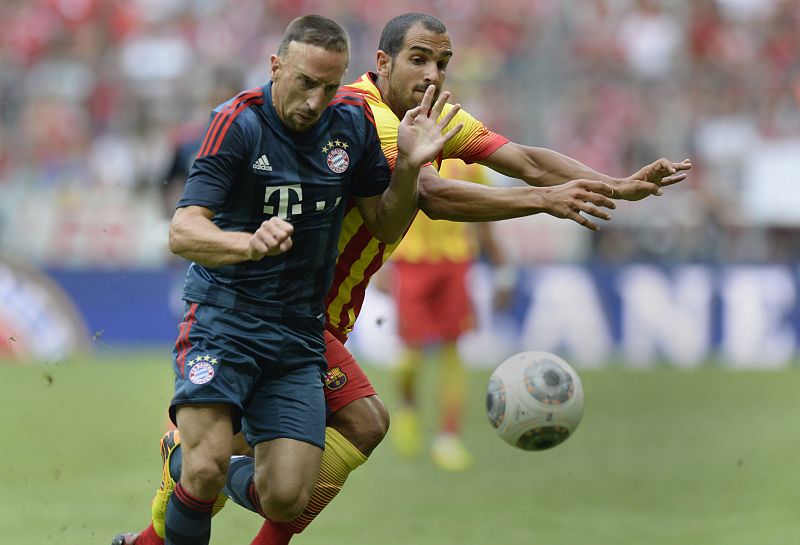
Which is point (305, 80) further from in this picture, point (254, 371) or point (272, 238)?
point (254, 371)

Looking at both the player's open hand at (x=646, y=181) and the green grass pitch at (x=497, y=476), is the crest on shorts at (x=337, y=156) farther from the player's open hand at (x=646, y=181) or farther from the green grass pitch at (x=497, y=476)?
the green grass pitch at (x=497, y=476)

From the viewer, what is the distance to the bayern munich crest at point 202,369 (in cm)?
546

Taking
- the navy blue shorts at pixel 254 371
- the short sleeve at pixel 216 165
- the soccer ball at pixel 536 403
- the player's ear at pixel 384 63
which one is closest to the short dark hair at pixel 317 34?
the short sleeve at pixel 216 165

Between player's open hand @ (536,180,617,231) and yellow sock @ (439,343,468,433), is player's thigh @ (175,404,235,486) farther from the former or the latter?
yellow sock @ (439,343,468,433)

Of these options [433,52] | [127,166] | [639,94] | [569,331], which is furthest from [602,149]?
[433,52]

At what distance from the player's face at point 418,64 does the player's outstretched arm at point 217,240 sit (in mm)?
1304

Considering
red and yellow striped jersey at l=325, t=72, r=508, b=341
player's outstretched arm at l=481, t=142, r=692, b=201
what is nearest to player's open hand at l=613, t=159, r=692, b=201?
player's outstretched arm at l=481, t=142, r=692, b=201

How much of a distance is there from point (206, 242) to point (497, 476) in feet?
15.5

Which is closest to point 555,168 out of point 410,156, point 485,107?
point 410,156

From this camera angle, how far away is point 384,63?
6293mm

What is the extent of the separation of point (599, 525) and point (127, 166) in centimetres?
1054

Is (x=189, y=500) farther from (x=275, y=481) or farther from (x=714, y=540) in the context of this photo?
(x=714, y=540)

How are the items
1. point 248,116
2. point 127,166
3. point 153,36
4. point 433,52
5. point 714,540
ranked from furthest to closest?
1. point 153,36
2. point 127,166
3. point 714,540
4. point 433,52
5. point 248,116

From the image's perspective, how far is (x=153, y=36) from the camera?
58.5 feet
